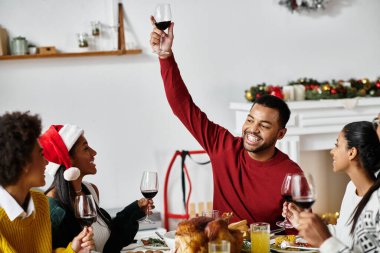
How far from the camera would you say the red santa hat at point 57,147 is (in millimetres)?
2514

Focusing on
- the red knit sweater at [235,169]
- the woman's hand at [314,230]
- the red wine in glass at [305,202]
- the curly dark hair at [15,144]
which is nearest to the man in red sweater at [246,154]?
the red knit sweater at [235,169]

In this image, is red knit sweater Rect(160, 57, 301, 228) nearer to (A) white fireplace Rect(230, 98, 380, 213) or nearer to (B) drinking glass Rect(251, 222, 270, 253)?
(B) drinking glass Rect(251, 222, 270, 253)

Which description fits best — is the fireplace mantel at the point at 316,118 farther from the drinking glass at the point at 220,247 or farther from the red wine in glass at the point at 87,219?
the drinking glass at the point at 220,247

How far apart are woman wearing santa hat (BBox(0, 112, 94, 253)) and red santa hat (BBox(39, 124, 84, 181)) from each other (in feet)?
0.93

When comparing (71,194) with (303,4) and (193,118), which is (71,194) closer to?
(193,118)

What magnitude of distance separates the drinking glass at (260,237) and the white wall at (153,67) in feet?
7.83

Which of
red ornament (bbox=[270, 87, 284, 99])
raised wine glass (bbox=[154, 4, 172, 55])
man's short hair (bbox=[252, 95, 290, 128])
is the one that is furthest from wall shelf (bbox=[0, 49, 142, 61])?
man's short hair (bbox=[252, 95, 290, 128])

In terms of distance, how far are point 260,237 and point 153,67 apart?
8.42 feet

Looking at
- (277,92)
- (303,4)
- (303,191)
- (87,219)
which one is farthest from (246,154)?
(303,4)

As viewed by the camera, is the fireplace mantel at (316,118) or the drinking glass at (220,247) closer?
the drinking glass at (220,247)

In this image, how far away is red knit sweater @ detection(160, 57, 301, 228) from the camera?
9.52 ft

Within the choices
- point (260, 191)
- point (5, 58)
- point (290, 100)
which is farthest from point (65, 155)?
point (290, 100)

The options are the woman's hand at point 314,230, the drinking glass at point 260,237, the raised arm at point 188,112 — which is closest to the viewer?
the woman's hand at point 314,230

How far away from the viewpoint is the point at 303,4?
5.01 meters
